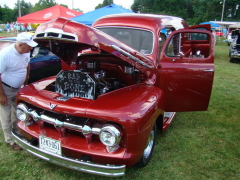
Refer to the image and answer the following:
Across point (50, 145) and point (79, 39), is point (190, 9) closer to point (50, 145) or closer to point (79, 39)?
point (79, 39)

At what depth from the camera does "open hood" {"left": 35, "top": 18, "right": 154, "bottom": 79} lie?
2.42 meters

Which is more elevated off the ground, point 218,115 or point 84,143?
point 84,143

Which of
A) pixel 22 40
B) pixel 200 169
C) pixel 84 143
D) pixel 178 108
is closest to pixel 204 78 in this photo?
pixel 178 108

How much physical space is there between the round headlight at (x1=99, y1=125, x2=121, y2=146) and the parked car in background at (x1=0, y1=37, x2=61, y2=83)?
144 inches

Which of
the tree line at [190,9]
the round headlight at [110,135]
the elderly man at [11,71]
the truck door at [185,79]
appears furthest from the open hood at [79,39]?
the tree line at [190,9]

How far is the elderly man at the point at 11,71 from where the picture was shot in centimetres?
284

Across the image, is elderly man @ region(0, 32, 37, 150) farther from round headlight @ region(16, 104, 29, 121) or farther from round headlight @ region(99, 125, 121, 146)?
round headlight @ region(99, 125, 121, 146)

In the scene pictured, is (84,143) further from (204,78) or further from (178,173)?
(204,78)

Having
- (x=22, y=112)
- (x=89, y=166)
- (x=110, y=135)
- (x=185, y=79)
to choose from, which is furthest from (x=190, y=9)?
(x=89, y=166)

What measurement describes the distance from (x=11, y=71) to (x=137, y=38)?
2068mm

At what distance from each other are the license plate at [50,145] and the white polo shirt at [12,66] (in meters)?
Result: 1.10

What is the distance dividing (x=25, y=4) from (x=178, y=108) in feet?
294

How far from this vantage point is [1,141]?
3.40m

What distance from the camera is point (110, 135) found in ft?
6.96
